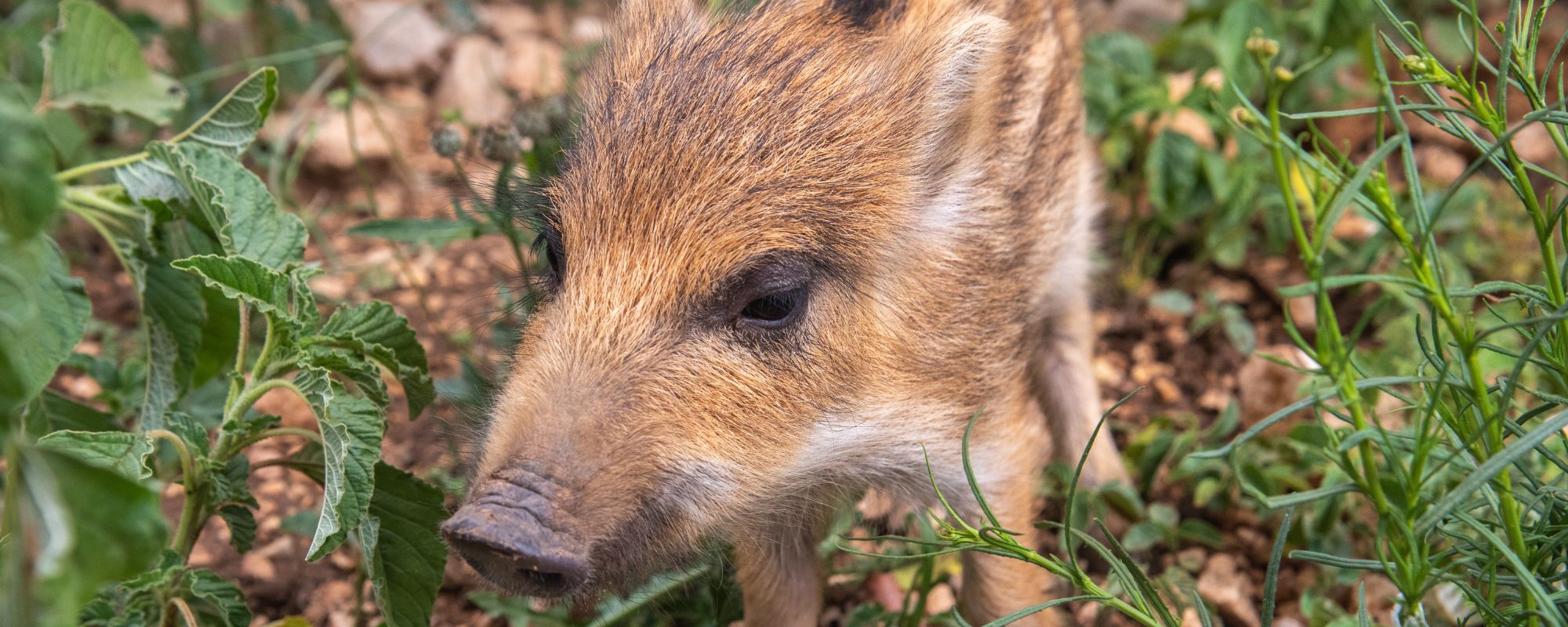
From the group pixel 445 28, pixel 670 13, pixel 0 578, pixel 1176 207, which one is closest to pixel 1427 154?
pixel 1176 207

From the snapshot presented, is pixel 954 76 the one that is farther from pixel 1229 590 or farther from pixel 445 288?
pixel 445 288

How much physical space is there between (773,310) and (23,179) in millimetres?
1440

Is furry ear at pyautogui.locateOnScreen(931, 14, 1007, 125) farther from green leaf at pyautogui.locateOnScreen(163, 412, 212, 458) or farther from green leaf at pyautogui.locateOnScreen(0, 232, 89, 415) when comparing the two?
green leaf at pyautogui.locateOnScreen(0, 232, 89, 415)

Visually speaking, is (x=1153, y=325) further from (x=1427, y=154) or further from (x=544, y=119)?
(x=544, y=119)

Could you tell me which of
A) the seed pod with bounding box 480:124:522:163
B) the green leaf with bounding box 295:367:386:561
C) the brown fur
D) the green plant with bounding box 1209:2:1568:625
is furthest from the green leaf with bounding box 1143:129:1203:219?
the green leaf with bounding box 295:367:386:561

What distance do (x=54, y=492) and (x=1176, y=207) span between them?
3.68m

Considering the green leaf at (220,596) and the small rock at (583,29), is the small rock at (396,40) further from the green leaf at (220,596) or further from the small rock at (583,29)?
the green leaf at (220,596)

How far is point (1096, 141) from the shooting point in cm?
452

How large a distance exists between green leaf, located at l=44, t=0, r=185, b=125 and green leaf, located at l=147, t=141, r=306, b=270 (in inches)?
20.2

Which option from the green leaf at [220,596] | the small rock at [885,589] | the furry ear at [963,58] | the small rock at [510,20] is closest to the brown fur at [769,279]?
the furry ear at [963,58]

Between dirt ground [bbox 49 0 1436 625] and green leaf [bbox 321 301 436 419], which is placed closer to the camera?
green leaf [bbox 321 301 436 419]

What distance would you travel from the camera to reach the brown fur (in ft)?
7.60

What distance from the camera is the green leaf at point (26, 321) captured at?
1287 mm

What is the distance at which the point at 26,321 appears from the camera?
1.37 metres
